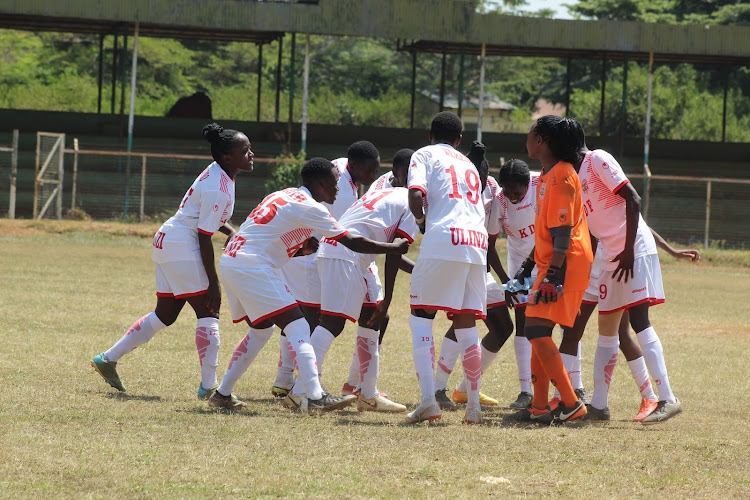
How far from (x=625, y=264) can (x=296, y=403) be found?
2504 millimetres

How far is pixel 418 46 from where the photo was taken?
31.4 m

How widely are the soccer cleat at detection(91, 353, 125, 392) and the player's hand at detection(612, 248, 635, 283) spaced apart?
3749 mm

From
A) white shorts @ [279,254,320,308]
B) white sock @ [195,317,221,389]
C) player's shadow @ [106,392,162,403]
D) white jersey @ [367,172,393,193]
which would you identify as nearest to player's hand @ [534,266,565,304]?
white jersey @ [367,172,393,193]

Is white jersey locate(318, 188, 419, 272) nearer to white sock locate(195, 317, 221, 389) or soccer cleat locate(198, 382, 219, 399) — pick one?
white sock locate(195, 317, 221, 389)

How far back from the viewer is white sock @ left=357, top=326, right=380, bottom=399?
24.0 ft

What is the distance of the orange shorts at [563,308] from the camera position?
6.43 m

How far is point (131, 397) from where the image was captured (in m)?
A: 7.29

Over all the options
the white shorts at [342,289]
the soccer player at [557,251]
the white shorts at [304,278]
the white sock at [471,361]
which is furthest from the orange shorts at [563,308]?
the white shorts at [304,278]

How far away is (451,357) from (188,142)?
988 inches

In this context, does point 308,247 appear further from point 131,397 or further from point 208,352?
point 131,397

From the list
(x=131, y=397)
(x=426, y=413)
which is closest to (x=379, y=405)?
(x=426, y=413)

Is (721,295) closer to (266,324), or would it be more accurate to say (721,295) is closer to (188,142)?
(266,324)

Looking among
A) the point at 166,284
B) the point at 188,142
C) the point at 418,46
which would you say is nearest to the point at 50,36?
the point at 188,142

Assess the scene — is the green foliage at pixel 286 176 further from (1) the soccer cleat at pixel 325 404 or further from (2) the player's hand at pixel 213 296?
(1) the soccer cleat at pixel 325 404
